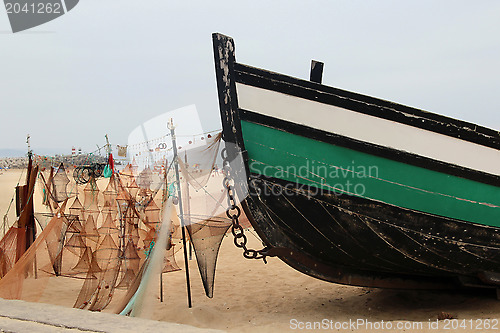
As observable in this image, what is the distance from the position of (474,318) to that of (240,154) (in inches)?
118

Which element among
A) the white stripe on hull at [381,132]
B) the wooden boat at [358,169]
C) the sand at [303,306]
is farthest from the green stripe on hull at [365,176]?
the sand at [303,306]

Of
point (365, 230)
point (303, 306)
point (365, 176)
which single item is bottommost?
point (303, 306)

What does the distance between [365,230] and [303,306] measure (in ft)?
5.70

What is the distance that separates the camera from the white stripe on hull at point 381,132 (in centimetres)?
414

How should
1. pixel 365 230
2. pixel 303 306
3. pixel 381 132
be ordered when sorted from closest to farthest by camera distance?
pixel 381 132 → pixel 365 230 → pixel 303 306

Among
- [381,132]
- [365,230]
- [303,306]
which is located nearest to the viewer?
[381,132]

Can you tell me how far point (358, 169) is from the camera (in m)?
4.22

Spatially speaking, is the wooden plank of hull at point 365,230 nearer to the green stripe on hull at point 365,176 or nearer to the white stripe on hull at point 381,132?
the green stripe on hull at point 365,176

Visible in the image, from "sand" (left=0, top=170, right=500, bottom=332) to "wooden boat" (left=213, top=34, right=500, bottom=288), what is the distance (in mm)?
733

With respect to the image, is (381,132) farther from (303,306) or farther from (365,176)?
(303,306)

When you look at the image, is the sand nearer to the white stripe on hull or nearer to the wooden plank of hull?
the wooden plank of hull

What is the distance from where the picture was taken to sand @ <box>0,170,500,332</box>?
14.6ft

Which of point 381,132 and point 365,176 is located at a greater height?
point 381,132

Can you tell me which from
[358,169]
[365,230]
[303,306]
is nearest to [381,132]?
Answer: [358,169]
